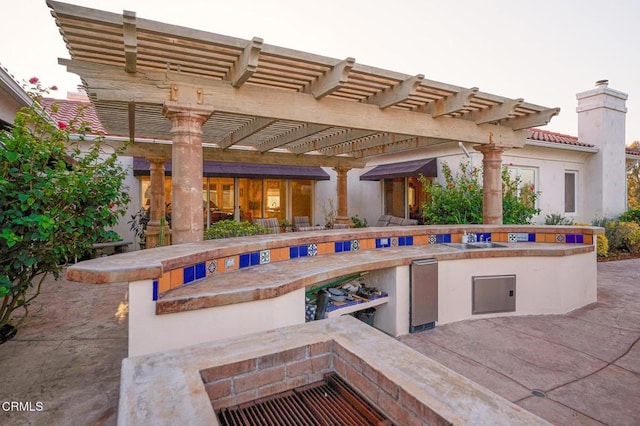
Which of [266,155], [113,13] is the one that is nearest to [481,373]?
[113,13]

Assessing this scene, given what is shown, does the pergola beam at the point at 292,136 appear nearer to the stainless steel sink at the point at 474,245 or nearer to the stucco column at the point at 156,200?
the stucco column at the point at 156,200

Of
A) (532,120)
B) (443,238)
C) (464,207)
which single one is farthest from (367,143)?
(443,238)

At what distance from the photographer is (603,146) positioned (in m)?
12.7

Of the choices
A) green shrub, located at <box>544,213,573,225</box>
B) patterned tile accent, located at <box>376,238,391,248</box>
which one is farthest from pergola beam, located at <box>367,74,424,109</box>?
green shrub, located at <box>544,213,573,225</box>

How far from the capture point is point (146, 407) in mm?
1273

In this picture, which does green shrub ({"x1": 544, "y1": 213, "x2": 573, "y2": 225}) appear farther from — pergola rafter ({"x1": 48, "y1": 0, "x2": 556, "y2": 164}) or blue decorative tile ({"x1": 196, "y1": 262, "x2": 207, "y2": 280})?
blue decorative tile ({"x1": 196, "y1": 262, "x2": 207, "y2": 280})

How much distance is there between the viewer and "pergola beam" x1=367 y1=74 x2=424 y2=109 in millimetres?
5047

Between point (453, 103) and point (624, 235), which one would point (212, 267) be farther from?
point (624, 235)

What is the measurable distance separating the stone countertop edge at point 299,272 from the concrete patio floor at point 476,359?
88 centimetres

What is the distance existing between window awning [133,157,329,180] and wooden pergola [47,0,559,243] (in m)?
3.02

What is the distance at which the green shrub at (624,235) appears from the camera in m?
11.4

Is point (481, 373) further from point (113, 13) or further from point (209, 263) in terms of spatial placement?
point (113, 13)

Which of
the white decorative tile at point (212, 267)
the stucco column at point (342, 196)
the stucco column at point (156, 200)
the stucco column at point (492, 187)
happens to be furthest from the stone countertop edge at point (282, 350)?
the stucco column at point (342, 196)

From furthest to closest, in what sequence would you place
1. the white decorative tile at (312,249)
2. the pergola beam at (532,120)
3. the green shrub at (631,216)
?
the green shrub at (631,216) → the pergola beam at (532,120) → the white decorative tile at (312,249)
